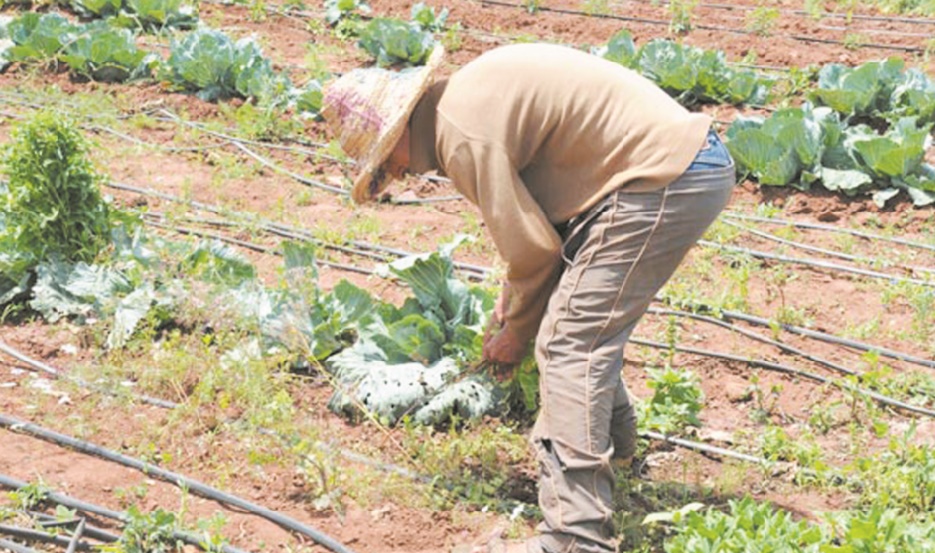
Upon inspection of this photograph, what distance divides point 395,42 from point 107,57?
2.04 meters

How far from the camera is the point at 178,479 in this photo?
4.23m

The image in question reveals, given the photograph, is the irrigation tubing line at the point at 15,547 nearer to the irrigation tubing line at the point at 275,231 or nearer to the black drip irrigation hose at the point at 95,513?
the black drip irrigation hose at the point at 95,513

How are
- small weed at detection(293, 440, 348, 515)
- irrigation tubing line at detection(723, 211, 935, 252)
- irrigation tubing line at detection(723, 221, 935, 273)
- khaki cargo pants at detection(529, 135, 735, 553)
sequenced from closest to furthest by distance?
khaki cargo pants at detection(529, 135, 735, 553) → small weed at detection(293, 440, 348, 515) → irrigation tubing line at detection(723, 221, 935, 273) → irrigation tubing line at detection(723, 211, 935, 252)

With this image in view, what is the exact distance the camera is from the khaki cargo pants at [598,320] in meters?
3.58

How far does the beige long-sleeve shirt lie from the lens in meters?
3.49

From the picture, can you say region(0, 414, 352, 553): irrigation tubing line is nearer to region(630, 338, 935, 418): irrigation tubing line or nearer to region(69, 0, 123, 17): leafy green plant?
region(630, 338, 935, 418): irrigation tubing line

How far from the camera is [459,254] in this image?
621 centimetres

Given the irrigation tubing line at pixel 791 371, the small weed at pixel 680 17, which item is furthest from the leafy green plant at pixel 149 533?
the small weed at pixel 680 17

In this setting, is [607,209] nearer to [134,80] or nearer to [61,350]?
[61,350]

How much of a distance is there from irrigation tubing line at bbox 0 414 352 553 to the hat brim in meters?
1.09

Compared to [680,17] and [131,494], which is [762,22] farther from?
[131,494]

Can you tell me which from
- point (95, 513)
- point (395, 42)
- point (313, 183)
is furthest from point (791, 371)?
point (395, 42)

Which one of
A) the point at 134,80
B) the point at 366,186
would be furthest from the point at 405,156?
the point at 134,80

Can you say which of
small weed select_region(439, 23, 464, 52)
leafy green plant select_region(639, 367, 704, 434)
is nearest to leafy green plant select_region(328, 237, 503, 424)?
leafy green plant select_region(639, 367, 704, 434)
